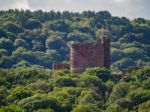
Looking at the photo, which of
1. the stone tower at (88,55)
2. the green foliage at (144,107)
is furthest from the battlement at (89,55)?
the green foliage at (144,107)

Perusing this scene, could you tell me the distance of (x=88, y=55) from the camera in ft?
393

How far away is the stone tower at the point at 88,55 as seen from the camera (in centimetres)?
11975

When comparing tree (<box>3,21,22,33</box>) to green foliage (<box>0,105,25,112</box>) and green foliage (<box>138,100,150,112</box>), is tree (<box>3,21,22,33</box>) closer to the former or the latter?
green foliage (<box>138,100,150,112</box>)

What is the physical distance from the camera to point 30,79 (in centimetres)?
11981

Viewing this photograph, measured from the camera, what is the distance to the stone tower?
11975 cm

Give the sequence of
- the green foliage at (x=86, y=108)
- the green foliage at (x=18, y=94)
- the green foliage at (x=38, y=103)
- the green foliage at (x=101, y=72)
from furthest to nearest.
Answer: the green foliage at (x=101, y=72) < the green foliage at (x=18, y=94) < the green foliage at (x=38, y=103) < the green foliage at (x=86, y=108)

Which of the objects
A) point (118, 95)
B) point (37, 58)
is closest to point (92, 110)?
point (118, 95)

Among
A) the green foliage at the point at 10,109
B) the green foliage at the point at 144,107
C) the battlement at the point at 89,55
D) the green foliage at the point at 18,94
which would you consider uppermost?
the battlement at the point at 89,55

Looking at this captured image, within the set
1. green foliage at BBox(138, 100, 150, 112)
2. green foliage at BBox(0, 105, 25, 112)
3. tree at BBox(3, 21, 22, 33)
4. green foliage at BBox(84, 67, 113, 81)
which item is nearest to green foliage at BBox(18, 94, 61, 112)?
green foliage at BBox(0, 105, 25, 112)

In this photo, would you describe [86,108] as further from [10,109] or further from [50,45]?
[50,45]

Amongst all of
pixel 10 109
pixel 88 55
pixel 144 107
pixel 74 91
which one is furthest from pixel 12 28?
pixel 10 109

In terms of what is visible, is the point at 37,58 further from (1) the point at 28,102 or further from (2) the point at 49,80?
(1) the point at 28,102

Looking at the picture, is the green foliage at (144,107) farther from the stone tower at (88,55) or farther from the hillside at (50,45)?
the hillside at (50,45)

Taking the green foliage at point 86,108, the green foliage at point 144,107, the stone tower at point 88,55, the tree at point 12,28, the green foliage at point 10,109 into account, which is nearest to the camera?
the green foliage at point 10,109
